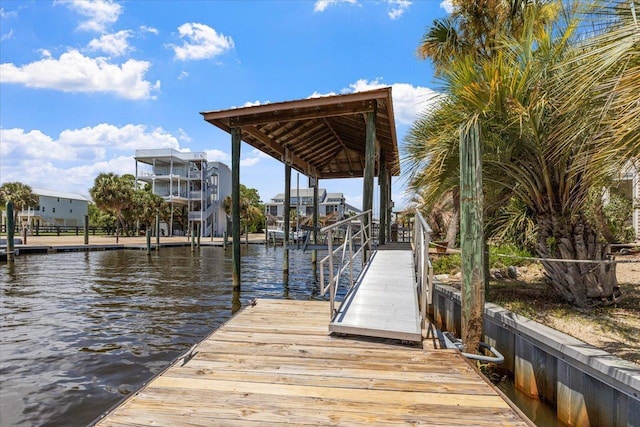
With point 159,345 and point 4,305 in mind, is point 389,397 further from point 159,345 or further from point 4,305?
point 4,305

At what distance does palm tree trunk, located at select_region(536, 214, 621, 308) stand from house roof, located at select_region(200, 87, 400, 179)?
287 centimetres

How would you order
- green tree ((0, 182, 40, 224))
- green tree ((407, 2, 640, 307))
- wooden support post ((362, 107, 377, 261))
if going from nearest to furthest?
green tree ((407, 2, 640, 307))
wooden support post ((362, 107, 377, 261))
green tree ((0, 182, 40, 224))

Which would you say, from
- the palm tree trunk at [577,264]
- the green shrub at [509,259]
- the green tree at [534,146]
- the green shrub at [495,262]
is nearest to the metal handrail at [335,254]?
the green tree at [534,146]

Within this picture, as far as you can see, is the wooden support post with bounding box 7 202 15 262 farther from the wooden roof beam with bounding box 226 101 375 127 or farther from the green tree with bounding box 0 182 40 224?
the green tree with bounding box 0 182 40 224

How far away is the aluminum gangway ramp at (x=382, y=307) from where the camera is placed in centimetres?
455

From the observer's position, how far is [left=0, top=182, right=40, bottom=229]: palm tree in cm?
4106

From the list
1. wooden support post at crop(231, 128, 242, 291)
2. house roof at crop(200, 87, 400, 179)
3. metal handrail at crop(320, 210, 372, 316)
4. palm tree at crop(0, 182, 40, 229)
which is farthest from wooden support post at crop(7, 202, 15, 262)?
palm tree at crop(0, 182, 40, 229)

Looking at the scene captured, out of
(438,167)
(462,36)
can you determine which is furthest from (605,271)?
(462,36)

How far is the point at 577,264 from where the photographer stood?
5.92 m

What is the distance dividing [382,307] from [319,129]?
909cm

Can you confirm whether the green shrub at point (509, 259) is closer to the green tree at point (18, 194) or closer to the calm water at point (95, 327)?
the calm water at point (95, 327)

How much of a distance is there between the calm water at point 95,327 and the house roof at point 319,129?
5.02m

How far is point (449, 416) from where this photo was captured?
2.78 m

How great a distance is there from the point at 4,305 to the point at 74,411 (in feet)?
24.7
